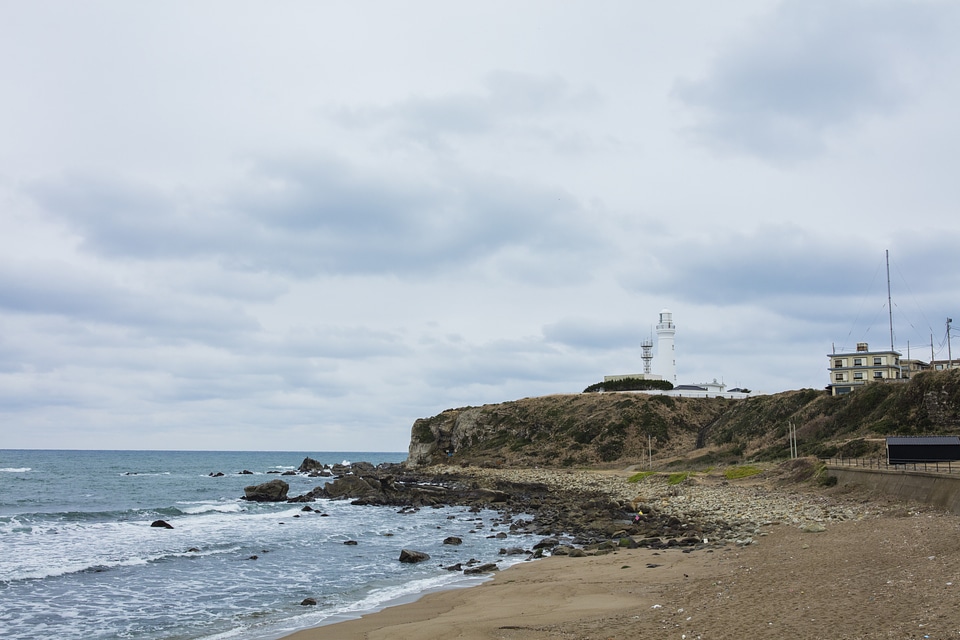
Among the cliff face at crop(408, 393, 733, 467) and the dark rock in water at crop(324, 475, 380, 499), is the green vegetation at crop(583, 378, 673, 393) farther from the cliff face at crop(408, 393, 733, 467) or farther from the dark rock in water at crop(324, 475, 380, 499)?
the dark rock in water at crop(324, 475, 380, 499)

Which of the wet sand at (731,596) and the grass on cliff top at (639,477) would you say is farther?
the grass on cliff top at (639,477)

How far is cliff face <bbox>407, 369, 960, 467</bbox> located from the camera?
2079 inches

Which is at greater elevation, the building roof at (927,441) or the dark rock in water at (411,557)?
the building roof at (927,441)

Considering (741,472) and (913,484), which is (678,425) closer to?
(741,472)

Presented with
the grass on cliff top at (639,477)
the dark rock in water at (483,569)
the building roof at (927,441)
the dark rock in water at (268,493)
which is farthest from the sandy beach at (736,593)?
the dark rock in water at (268,493)

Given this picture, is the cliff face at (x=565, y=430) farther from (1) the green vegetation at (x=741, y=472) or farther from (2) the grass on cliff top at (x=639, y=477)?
(1) the green vegetation at (x=741, y=472)

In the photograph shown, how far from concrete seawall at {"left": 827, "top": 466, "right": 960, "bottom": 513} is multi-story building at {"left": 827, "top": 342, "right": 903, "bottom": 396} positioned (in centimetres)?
4543

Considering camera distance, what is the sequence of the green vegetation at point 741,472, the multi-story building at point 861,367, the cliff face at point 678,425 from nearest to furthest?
1. the green vegetation at point 741,472
2. the cliff face at point 678,425
3. the multi-story building at point 861,367

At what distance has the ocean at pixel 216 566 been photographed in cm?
1862

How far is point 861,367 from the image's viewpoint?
7925cm

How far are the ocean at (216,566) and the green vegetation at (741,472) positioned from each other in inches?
686

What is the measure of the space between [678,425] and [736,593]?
234 ft

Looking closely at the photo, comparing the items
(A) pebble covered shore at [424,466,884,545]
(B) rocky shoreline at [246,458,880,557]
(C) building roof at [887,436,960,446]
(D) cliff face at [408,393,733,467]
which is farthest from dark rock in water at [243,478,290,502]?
(C) building roof at [887,436,960,446]

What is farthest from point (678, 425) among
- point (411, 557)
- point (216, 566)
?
point (216, 566)
